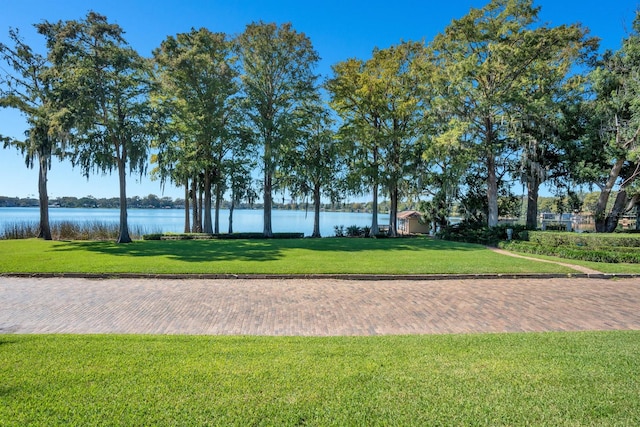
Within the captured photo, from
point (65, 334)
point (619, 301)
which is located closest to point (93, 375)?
point (65, 334)

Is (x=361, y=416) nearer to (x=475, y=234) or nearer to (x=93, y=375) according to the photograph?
(x=93, y=375)

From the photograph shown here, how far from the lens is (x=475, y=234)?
22562 millimetres

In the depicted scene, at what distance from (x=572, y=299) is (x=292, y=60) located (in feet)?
73.6

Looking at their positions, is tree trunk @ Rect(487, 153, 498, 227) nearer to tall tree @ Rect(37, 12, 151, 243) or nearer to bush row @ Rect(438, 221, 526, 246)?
bush row @ Rect(438, 221, 526, 246)

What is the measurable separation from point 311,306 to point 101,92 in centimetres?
1769

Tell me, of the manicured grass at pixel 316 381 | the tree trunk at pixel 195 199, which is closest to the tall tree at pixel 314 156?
the tree trunk at pixel 195 199

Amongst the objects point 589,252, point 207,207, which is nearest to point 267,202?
point 207,207

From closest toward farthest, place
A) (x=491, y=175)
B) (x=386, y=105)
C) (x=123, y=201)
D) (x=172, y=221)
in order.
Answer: (x=123, y=201) < (x=491, y=175) < (x=386, y=105) < (x=172, y=221)

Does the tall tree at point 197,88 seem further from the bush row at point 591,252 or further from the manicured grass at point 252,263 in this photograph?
the bush row at point 591,252

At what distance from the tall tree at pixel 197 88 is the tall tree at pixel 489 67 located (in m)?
14.6

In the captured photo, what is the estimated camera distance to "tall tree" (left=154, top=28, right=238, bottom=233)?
21.8 m

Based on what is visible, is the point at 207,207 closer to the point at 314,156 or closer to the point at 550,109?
the point at 314,156

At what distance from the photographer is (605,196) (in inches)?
864

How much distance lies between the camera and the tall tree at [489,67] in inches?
831
